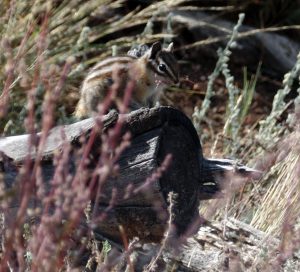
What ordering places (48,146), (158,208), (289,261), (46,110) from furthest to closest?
(289,261)
(48,146)
(158,208)
(46,110)

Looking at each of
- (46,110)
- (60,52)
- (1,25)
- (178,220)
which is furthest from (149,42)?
(46,110)

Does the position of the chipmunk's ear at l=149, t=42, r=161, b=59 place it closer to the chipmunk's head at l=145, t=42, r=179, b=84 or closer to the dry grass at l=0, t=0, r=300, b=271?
the chipmunk's head at l=145, t=42, r=179, b=84

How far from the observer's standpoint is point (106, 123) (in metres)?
3.70

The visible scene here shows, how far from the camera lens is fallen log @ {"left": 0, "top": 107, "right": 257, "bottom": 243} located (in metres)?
3.76

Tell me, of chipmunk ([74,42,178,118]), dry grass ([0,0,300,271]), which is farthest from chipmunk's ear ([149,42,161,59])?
dry grass ([0,0,300,271])

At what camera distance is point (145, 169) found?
3.77 meters

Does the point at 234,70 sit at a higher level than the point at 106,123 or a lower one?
lower

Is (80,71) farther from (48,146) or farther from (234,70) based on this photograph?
(234,70)

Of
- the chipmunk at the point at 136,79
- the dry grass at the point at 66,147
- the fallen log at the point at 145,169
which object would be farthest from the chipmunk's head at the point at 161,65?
the fallen log at the point at 145,169

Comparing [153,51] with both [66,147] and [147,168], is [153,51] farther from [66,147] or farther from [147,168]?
[66,147]

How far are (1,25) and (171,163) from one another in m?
2.56

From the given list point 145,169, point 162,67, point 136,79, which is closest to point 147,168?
point 145,169

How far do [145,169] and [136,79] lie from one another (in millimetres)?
914

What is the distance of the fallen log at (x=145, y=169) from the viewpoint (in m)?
3.76
